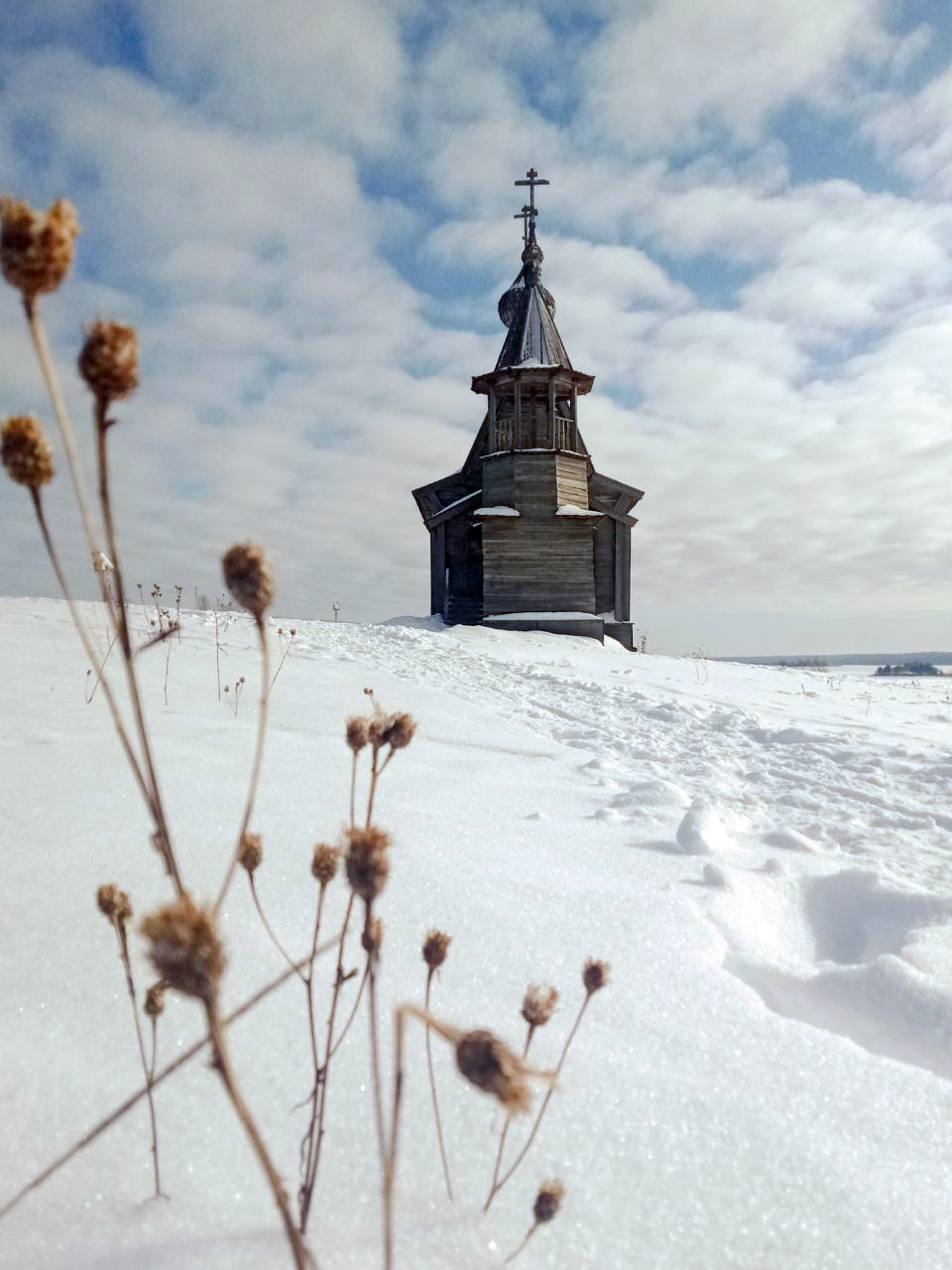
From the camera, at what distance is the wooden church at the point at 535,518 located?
58.9 ft

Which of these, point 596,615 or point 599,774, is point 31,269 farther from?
point 596,615

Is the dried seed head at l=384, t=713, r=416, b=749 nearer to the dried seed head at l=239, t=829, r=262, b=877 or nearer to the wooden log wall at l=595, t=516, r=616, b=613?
the dried seed head at l=239, t=829, r=262, b=877

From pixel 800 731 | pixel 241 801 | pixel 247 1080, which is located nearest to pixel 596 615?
pixel 800 731

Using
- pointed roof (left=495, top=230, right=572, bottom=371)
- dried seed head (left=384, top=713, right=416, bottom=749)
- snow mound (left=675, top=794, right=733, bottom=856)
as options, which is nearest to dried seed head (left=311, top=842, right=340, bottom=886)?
dried seed head (left=384, top=713, right=416, bottom=749)

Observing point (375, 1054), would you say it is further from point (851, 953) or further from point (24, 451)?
point (851, 953)

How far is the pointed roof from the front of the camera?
61.5 ft

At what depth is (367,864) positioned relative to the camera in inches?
23.4

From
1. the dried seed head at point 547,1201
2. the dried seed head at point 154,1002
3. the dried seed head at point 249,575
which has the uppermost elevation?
the dried seed head at point 249,575

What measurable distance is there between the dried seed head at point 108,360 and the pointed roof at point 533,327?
18.7 meters

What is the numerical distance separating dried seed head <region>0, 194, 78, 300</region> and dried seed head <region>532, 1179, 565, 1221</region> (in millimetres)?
964

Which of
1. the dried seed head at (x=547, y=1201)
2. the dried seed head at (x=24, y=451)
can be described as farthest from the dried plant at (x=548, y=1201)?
the dried seed head at (x=24, y=451)

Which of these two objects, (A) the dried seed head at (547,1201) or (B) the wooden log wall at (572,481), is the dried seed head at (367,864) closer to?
(A) the dried seed head at (547,1201)

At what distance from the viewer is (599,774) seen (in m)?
3.57

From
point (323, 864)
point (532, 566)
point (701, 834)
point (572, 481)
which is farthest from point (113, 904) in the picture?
point (572, 481)
